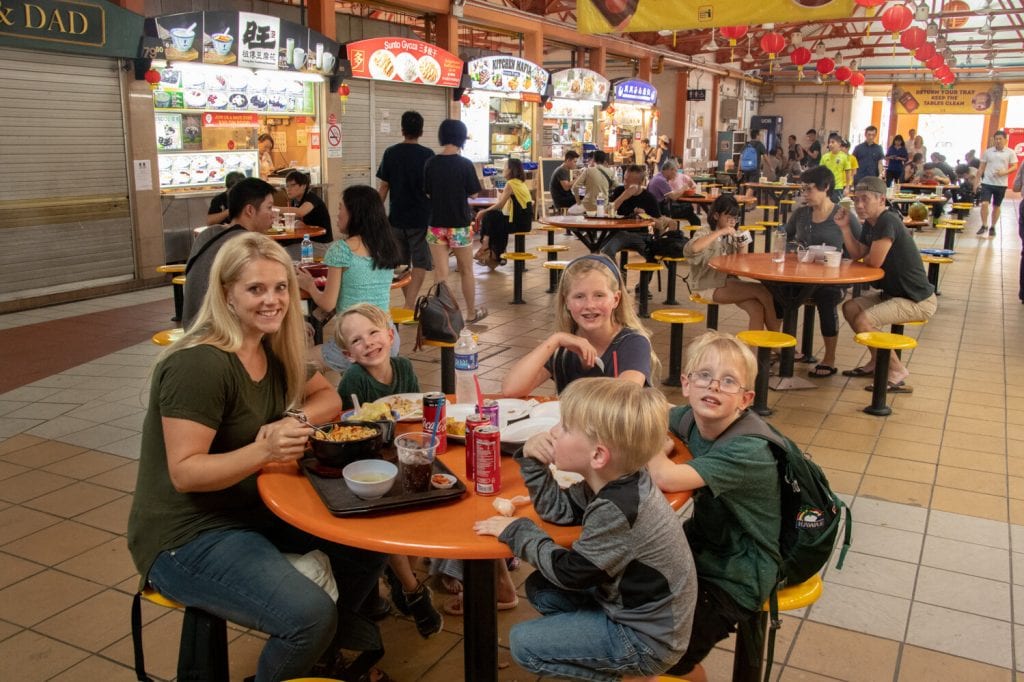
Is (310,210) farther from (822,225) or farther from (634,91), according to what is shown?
(634,91)

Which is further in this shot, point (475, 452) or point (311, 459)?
point (311, 459)

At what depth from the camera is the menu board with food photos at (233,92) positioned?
359 inches

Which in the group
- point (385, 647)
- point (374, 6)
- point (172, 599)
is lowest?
point (385, 647)

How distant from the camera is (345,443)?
209 cm

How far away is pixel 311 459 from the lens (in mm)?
2203

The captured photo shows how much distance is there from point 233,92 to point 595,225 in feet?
16.1

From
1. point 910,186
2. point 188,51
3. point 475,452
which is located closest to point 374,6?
point 188,51

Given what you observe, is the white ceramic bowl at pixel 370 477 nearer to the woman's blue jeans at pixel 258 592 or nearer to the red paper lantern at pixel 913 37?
the woman's blue jeans at pixel 258 592

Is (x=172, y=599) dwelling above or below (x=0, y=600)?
above

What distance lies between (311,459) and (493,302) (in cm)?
640

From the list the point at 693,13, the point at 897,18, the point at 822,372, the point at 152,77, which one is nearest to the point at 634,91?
the point at 897,18

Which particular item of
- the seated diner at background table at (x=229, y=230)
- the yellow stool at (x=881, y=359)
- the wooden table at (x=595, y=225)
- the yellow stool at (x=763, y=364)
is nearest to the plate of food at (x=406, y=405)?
the seated diner at background table at (x=229, y=230)

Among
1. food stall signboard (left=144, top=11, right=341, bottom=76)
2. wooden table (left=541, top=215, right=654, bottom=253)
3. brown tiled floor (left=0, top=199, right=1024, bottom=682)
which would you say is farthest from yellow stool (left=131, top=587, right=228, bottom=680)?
food stall signboard (left=144, top=11, right=341, bottom=76)

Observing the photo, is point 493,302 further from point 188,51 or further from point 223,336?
point 223,336
